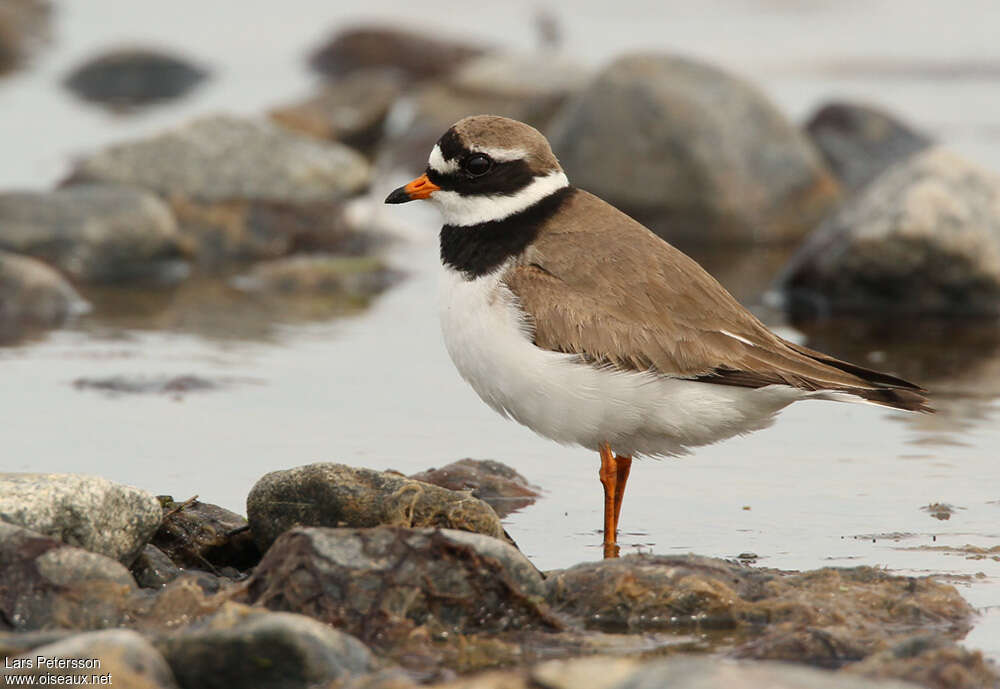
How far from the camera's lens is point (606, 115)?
Result: 15102 mm

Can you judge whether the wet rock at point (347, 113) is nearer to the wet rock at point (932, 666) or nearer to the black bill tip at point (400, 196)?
the black bill tip at point (400, 196)

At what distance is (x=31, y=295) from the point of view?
11539mm

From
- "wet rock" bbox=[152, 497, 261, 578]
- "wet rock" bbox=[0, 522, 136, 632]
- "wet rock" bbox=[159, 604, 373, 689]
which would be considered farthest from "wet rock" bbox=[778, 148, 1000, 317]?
"wet rock" bbox=[159, 604, 373, 689]

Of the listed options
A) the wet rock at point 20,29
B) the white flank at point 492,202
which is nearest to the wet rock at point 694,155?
the white flank at point 492,202

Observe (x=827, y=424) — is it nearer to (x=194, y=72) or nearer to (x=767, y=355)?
(x=767, y=355)

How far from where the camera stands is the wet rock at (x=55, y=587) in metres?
5.57

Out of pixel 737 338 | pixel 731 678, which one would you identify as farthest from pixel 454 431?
pixel 731 678

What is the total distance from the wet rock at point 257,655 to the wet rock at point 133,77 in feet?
53.8

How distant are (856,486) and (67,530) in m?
3.92

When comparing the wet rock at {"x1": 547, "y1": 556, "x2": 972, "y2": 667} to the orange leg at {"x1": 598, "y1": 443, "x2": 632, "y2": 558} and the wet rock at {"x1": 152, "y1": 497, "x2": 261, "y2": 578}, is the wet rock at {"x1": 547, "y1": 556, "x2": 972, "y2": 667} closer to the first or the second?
the orange leg at {"x1": 598, "y1": 443, "x2": 632, "y2": 558}

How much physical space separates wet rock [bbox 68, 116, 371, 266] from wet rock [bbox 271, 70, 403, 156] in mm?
2262

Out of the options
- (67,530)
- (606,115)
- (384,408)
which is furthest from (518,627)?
(606,115)

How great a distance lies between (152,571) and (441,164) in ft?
7.55

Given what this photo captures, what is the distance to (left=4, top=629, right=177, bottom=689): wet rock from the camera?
4.68m
